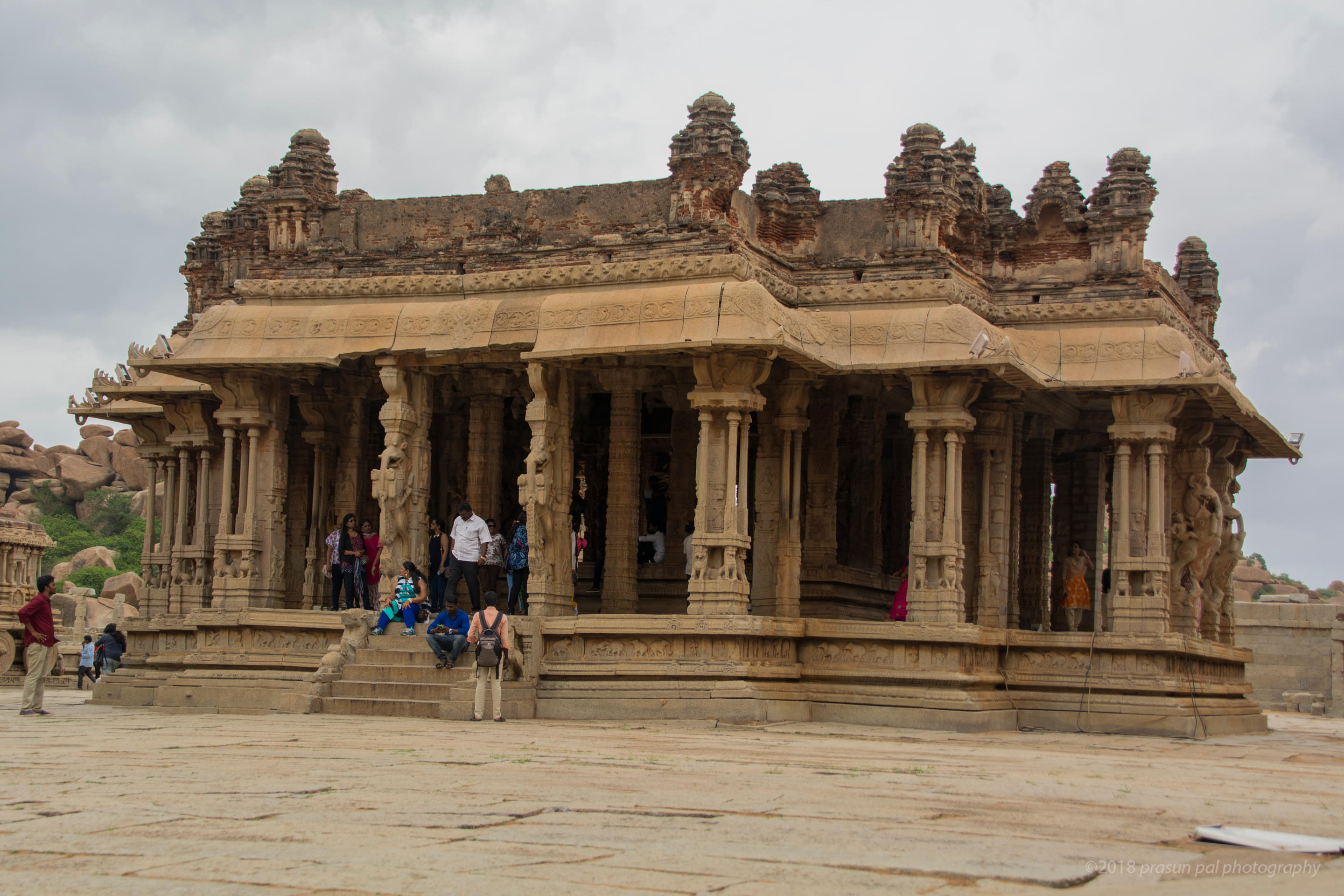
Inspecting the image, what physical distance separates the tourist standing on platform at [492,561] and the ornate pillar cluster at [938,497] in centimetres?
554

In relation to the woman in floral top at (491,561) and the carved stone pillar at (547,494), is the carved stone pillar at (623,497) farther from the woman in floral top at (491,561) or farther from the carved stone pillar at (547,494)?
the woman in floral top at (491,561)

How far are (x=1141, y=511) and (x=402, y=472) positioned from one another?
31.5ft

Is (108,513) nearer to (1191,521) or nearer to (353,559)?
(353,559)

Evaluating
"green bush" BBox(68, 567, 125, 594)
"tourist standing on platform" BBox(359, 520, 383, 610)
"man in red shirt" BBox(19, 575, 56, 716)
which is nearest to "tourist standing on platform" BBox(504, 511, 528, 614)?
"tourist standing on platform" BBox(359, 520, 383, 610)

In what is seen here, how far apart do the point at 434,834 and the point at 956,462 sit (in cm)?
1266

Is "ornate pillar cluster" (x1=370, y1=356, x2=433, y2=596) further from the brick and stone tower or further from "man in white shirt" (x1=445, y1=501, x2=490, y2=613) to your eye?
the brick and stone tower

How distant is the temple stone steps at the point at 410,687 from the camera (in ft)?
55.2

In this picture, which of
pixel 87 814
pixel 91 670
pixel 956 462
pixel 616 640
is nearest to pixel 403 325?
pixel 616 640

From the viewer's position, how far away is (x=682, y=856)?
670 cm

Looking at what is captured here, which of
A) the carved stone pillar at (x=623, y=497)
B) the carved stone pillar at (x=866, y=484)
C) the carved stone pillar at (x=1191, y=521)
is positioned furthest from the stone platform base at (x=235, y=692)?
the carved stone pillar at (x=1191, y=521)

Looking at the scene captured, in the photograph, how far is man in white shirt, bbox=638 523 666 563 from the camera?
75.9 feet

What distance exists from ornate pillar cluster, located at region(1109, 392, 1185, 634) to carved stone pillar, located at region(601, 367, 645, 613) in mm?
6224

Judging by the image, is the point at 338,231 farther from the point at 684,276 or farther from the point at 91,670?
the point at 91,670

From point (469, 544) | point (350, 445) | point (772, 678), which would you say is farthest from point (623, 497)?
point (350, 445)
